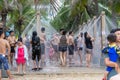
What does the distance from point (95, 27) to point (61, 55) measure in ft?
7.87

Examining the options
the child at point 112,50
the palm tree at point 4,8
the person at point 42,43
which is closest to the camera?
the child at point 112,50

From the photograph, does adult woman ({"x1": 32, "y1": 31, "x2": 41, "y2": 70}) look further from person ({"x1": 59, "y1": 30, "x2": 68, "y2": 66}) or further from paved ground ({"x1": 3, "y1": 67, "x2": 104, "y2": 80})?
person ({"x1": 59, "y1": 30, "x2": 68, "y2": 66})

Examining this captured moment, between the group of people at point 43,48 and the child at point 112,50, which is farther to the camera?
the group of people at point 43,48

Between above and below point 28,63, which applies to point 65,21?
above

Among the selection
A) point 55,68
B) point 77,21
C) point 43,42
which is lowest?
point 55,68

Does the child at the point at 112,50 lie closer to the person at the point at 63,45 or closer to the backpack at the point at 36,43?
the backpack at the point at 36,43

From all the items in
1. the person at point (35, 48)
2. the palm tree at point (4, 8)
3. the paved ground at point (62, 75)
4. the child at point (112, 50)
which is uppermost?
the palm tree at point (4, 8)

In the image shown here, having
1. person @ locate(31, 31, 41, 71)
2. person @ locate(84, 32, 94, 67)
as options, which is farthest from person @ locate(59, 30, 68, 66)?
person @ locate(31, 31, 41, 71)

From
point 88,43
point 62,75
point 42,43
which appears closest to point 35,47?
point 42,43

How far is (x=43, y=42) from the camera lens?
51.9 feet

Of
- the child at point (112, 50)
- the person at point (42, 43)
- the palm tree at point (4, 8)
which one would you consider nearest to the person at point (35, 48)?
the person at point (42, 43)

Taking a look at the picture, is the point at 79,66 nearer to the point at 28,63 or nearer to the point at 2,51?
the point at 28,63

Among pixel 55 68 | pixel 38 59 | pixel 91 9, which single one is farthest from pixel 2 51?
pixel 91 9

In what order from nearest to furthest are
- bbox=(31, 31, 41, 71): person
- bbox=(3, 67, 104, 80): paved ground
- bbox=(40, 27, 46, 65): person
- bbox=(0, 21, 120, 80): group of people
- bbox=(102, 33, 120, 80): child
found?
bbox=(102, 33, 120, 80): child
bbox=(3, 67, 104, 80): paved ground
bbox=(0, 21, 120, 80): group of people
bbox=(31, 31, 41, 71): person
bbox=(40, 27, 46, 65): person
